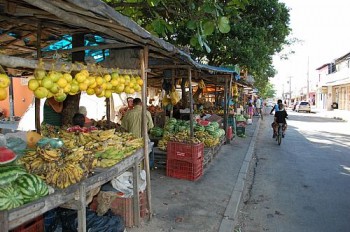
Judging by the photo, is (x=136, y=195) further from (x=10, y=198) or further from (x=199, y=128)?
(x=199, y=128)

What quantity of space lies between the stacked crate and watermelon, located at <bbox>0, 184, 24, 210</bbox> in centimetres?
486

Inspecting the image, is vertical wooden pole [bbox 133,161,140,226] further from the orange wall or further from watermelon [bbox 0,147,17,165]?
the orange wall

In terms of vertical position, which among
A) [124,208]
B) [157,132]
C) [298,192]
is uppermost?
[157,132]

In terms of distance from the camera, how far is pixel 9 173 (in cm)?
283

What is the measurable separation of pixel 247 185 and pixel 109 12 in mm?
6015

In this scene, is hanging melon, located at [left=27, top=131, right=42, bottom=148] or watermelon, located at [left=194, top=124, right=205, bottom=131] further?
watermelon, located at [left=194, top=124, right=205, bottom=131]

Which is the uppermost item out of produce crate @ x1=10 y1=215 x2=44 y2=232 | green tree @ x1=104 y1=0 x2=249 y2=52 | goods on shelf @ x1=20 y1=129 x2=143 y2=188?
green tree @ x1=104 y1=0 x2=249 y2=52

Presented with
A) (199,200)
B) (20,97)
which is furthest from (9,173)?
(20,97)

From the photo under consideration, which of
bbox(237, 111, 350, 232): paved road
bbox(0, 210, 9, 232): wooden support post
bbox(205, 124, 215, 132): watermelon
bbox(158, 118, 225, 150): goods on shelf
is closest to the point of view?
bbox(0, 210, 9, 232): wooden support post

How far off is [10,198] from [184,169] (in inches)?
201

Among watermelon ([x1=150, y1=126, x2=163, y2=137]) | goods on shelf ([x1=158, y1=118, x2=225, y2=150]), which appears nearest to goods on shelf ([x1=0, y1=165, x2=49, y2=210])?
goods on shelf ([x1=158, y1=118, x2=225, y2=150])

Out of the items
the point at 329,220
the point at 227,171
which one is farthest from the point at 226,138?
the point at 329,220

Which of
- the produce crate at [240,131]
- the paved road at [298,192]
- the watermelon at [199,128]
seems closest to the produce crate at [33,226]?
the paved road at [298,192]

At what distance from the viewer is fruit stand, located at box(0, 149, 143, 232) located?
8.16ft
